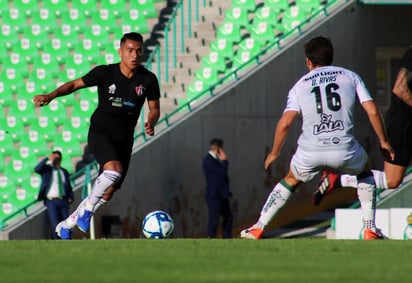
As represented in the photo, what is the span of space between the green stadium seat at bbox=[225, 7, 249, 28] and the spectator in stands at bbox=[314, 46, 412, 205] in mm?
10198

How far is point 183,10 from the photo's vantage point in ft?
78.1

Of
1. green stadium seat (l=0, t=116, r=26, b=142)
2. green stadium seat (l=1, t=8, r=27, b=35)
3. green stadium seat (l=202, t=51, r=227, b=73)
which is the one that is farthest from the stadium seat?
green stadium seat (l=0, t=116, r=26, b=142)

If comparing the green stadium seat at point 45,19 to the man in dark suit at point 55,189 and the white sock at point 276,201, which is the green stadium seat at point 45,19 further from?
the white sock at point 276,201

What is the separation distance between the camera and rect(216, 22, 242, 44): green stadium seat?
74.0ft

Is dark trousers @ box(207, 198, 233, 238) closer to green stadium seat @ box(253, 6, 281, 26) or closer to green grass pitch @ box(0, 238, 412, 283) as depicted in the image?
green stadium seat @ box(253, 6, 281, 26)

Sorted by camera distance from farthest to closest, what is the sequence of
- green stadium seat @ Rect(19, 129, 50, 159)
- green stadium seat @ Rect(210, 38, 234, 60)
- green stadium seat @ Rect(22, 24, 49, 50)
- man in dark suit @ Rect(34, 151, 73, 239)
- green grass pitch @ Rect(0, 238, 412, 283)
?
green stadium seat @ Rect(22, 24, 49, 50) < green stadium seat @ Rect(210, 38, 234, 60) < green stadium seat @ Rect(19, 129, 50, 159) < man in dark suit @ Rect(34, 151, 73, 239) < green grass pitch @ Rect(0, 238, 412, 283)

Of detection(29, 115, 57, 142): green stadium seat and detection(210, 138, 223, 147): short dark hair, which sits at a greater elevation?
detection(29, 115, 57, 142): green stadium seat

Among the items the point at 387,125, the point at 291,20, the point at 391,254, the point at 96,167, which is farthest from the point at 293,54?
the point at 391,254

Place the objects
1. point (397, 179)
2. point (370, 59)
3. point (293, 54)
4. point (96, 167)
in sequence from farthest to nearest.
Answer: point (370, 59) → point (293, 54) → point (96, 167) → point (397, 179)

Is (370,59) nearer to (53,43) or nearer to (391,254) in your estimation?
(53,43)

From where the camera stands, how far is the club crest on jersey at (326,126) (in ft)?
36.8

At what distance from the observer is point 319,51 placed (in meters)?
11.4

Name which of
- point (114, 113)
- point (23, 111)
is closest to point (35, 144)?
point (23, 111)

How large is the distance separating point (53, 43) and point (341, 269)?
15.0m
